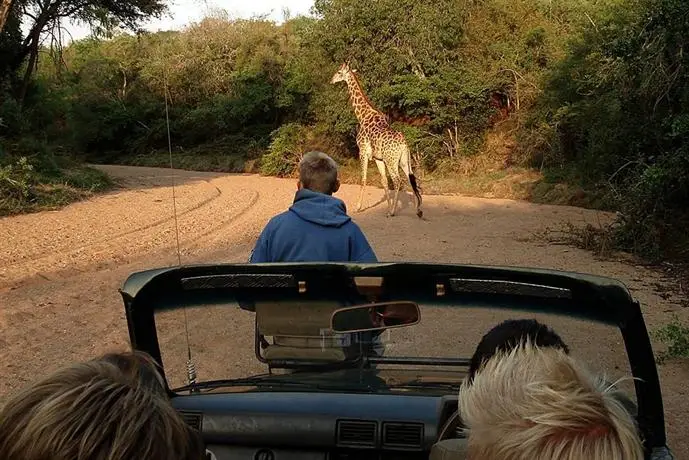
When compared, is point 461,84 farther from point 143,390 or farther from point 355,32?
point 143,390

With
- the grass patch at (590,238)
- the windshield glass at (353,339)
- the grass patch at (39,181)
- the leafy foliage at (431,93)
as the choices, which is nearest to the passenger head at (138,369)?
the windshield glass at (353,339)

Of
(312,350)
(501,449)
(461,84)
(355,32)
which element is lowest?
(312,350)

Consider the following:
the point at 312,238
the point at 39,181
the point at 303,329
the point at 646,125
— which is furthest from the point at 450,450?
the point at 39,181

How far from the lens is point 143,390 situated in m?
1.18

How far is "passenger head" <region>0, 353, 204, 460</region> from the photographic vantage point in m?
1.08

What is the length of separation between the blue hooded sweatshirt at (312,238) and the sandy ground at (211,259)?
63 centimetres

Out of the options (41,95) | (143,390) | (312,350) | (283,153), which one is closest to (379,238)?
(312,350)

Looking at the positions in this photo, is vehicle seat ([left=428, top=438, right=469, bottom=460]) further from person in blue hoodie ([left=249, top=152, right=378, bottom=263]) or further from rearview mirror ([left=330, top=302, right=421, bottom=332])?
person in blue hoodie ([left=249, top=152, right=378, bottom=263])

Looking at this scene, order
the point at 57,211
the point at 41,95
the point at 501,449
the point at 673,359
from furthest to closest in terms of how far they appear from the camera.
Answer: the point at 41,95 < the point at 57,211 < the point at 673,359 < the point at 501,449

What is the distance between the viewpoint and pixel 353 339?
2.25 meters

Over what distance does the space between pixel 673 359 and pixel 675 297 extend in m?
2.62

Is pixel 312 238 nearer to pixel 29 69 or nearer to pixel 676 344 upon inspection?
pixel 676 344

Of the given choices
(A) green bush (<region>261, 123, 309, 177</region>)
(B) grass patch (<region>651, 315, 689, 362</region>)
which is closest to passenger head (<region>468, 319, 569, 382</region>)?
(B) grass patch (<region>651, 315, 689, 362</region>)

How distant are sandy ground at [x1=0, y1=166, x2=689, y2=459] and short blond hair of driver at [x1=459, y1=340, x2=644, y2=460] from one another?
0.82m
